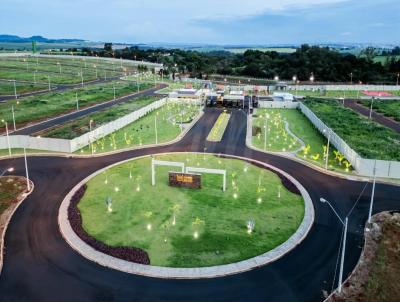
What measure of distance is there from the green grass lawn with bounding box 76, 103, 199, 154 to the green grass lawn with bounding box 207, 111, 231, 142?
5.62 metres

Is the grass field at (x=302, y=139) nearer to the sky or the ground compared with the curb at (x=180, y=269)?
nearer to the sky

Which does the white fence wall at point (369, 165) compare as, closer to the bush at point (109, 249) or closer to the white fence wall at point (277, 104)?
the bush at point (109, 249)

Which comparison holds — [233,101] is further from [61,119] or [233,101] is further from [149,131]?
[61,119]

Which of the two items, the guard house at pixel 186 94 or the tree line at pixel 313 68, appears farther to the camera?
the tree line at pixel 313 68

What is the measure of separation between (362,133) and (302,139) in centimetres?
885

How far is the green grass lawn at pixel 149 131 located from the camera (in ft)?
168

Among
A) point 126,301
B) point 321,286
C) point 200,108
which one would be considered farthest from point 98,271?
point 200,108

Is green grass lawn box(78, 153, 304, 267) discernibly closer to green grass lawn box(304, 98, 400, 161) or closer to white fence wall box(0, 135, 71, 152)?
white fence wall box(0, 135, 71, 152)

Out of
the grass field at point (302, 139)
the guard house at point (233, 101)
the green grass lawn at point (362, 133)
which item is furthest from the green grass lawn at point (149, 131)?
the green grass lawn at point (362, 133)

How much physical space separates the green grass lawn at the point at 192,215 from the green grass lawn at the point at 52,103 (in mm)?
35800

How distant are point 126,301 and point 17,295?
21.3 feet

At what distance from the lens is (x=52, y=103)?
262 feet

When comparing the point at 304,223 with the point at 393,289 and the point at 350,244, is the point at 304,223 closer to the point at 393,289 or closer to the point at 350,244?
the point at 350,244

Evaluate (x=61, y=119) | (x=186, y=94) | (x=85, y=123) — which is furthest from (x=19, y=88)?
(x=85, y=123)
